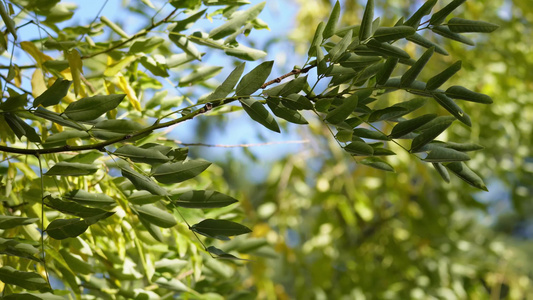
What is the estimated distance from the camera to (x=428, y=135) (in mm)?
247

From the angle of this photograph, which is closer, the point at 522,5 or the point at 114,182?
the point at 114,182

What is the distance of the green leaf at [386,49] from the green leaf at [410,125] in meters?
0.03

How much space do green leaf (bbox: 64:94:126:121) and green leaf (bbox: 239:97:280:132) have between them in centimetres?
6

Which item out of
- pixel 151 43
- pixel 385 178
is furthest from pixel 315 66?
pixel 385 178

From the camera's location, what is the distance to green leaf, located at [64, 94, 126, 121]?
25 cm

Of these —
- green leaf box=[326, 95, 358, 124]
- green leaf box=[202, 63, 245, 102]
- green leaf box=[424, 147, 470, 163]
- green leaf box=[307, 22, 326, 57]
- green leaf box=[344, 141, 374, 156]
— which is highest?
green leaf box=[202, 63, 245, 102]

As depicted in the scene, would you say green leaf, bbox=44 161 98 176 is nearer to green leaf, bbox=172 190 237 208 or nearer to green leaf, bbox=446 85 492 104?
green leaf, bbox=172 190 237 208

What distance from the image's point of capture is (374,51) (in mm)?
256

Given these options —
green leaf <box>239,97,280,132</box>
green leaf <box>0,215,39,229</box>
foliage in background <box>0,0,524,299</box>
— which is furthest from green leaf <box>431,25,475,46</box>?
green leaf <box>0,215,39,229</box>

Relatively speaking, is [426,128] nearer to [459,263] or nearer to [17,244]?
[17,244]

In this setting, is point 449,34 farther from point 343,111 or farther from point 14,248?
point 14,248

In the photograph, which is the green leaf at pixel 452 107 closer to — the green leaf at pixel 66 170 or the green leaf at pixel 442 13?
the green leaf at pixel 442 13

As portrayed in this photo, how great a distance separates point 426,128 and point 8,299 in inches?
8.3

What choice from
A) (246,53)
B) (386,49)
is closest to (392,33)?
(386,49)
